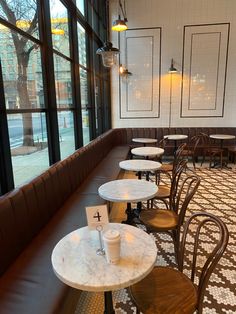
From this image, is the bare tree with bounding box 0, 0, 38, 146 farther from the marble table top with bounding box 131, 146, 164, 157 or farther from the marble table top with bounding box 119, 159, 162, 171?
the marble table top with bounding box 131, 146, 164, 157

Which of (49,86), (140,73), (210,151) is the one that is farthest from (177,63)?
(49,86)

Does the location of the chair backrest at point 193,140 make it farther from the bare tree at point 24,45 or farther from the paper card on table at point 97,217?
the paper card on table at point 97,217

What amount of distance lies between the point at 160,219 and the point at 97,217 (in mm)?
1130

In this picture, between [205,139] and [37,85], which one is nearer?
[37,85]

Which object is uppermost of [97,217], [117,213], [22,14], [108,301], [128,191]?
[22,14]

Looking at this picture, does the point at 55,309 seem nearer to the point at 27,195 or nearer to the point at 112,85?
the point at 27,195

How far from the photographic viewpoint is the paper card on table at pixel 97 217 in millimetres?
1349

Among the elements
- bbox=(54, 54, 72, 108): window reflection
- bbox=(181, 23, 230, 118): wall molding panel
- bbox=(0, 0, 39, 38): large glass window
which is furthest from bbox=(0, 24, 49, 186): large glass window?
bbox=(181, 23, 230, 118): wall molding panel

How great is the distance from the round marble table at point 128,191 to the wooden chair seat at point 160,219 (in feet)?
0.89

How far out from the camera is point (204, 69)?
21.1 ft

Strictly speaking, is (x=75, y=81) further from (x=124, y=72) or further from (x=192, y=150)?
(x=192, y=150)

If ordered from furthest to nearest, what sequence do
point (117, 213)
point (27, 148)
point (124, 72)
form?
point (124, 72), point (117, 213), point (27, 148)

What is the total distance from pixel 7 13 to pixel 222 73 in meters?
5.70

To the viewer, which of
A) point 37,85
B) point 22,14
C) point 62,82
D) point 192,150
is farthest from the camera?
point 192,150
